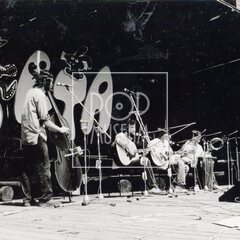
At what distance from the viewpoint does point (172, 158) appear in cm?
752

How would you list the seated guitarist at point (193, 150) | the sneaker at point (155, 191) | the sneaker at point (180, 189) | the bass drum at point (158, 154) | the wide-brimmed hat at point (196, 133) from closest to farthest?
the sneaker at point (155, 191) → the bass drum at point (158, 154) → the sneaker at point (180, 189) → the seated guitarist at point (193, 150) → the wide-brimmed hat at point (196, 133)

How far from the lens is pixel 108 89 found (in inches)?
271

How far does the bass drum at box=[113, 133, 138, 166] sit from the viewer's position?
6.70 m

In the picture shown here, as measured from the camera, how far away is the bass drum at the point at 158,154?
7126mm

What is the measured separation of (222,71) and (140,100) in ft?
5.21

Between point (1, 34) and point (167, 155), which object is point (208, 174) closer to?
point (167, 155)

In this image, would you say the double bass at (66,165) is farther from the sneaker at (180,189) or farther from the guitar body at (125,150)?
the sneaker at (180,189)

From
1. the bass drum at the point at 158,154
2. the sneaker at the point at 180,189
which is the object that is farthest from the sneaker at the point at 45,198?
the sneaker at the point at 180,189

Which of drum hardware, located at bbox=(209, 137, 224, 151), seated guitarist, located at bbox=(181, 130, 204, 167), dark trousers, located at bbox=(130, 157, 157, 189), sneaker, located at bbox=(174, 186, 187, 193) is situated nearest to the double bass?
dark trousers, located at bbox=(130, 157, 157, 189)

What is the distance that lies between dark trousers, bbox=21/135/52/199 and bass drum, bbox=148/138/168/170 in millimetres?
2160

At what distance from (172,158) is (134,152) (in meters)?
0.89

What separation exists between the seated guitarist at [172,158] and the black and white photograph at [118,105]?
0.02m

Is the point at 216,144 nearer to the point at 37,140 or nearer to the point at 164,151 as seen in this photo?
the point at 164,151

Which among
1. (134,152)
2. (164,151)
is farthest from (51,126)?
(164,151)
